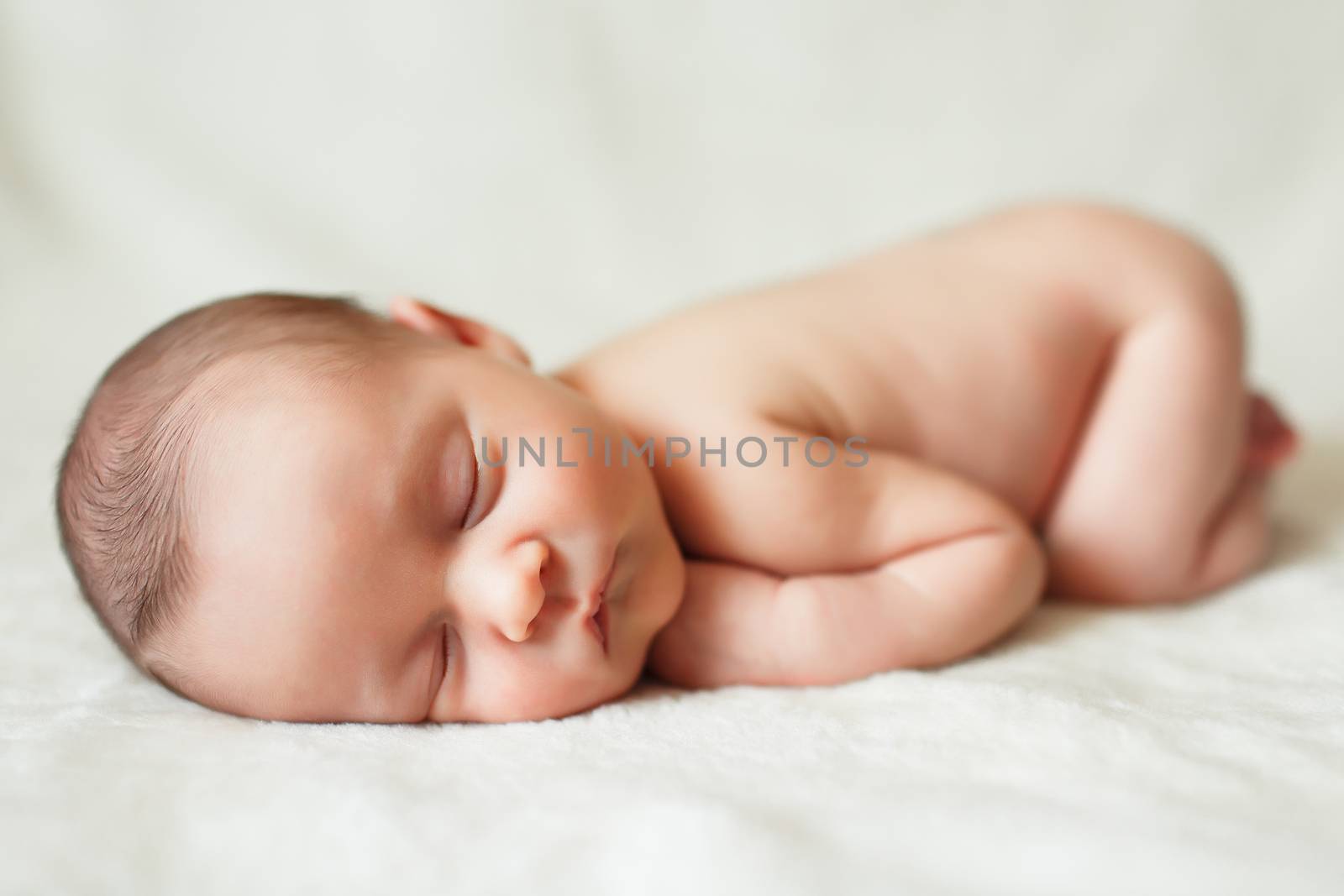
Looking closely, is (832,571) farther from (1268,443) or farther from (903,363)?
(1268,443)

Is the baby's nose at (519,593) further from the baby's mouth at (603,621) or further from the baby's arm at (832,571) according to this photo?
the baby's arm at (832,571)

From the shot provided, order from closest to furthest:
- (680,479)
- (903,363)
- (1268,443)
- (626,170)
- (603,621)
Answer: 1. (603,621)
2. (680,479)
3. (903,363)
4. (1268,443)
5. (626,170)

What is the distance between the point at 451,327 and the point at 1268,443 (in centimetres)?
109

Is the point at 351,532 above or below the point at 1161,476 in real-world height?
above

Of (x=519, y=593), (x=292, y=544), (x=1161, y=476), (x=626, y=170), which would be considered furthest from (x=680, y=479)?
(x=626, y=170)

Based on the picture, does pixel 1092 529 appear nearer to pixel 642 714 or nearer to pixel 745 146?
pixel 642 714

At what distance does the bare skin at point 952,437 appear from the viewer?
112 cm

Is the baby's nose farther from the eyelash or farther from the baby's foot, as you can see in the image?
the baby's foot

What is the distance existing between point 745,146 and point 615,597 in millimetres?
1573

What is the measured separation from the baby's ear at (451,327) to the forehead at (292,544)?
23cm

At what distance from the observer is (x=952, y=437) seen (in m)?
1.32

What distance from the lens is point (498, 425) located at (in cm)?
101

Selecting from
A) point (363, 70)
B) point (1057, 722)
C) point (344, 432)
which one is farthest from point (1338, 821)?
point (363, 70)

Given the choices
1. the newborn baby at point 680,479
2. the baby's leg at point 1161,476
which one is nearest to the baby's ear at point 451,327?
the newborn baby at point 680,479
